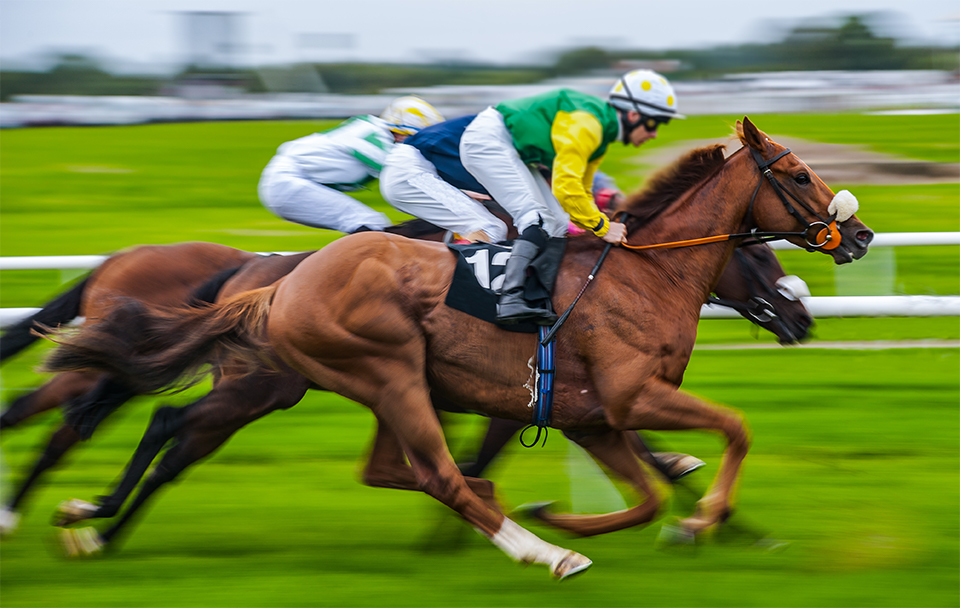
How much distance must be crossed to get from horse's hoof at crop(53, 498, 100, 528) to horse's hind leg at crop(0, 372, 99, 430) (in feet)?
1.71

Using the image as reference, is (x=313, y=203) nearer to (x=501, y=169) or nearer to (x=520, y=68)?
(x=501, y=169)

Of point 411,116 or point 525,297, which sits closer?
point 525,297

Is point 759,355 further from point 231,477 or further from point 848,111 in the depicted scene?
point 848,111

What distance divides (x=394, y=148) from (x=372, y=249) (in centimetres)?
97

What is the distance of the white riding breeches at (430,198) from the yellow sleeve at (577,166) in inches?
19.0

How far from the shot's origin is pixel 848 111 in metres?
16.6

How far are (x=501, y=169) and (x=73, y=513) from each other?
2.02 metres

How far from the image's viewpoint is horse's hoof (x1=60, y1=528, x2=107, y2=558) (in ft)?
11.8

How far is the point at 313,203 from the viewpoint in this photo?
14.3 feet

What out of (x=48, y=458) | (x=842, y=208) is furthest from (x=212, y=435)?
(x=842, y=208)

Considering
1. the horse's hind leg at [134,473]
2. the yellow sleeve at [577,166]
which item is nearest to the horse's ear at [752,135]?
the yellow sleeve at [577,166]

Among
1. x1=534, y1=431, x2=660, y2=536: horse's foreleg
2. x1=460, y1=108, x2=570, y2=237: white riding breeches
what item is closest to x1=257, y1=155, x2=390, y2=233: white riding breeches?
x1=460, y1=108, x2=570, y2=237: white riding breeches

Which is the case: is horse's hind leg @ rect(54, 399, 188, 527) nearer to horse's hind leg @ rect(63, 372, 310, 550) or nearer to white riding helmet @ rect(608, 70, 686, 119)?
horse's hind leg @ rect(63, 372, 310, 550)

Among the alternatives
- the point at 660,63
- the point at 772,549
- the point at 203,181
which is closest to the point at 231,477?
the point at 772,549
